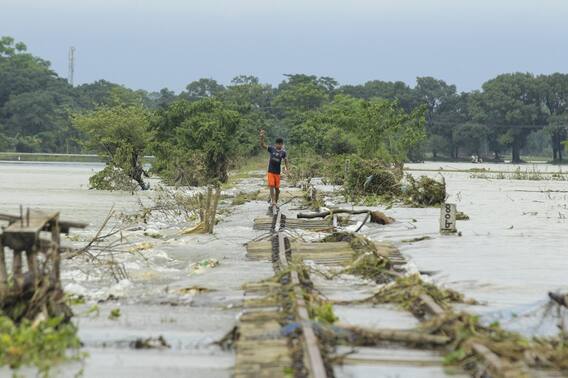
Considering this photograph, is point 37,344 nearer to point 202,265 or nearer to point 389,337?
point 389,337

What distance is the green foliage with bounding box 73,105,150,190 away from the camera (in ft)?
164

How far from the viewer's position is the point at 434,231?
22906mm

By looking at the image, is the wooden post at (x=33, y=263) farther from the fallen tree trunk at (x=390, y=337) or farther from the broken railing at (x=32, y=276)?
the fallen tree trunk at (x=390, y=337)

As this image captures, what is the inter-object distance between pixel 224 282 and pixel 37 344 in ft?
18.0

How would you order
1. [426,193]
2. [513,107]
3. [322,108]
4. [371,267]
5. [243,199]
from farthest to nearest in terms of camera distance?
[513,107]
[322,108]
[243,199]
[426,193]
[371,267]

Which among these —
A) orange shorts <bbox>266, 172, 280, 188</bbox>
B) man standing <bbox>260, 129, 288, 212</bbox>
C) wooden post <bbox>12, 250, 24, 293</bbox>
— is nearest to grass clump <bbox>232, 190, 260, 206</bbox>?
orange shorts <bbox>266, 172, 280, 188</bbox>

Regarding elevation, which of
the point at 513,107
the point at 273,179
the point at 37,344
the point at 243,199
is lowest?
the point at 243,199

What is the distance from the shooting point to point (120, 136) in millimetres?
53125

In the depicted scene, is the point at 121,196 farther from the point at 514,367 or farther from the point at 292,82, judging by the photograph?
the point at 292,82

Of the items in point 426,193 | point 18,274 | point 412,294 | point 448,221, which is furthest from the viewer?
point 426,193

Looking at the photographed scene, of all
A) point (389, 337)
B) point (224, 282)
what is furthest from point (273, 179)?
point (389, 337)

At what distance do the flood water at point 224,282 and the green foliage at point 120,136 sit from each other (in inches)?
821

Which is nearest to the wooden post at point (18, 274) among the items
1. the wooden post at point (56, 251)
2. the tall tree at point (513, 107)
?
the wooden post at point (56, 251)

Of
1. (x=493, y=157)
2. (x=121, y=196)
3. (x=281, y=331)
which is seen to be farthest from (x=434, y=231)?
(x=493, y=157)
